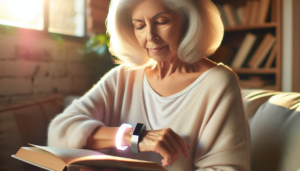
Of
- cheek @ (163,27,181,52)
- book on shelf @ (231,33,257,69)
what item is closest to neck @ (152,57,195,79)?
cheek @ (163,27,181,52)

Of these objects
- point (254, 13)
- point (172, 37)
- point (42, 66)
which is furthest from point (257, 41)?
point (42, 66)

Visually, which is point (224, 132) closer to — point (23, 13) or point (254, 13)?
point (23, 13)

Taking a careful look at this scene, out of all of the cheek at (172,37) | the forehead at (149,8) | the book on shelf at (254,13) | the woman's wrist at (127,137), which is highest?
the book on shelf at (254,13)

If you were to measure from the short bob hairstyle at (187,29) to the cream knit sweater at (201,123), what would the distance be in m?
0.10

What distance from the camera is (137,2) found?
0.87 metres

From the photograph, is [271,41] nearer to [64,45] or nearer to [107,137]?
[64,45]

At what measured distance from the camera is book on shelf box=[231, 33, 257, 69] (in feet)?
7.68

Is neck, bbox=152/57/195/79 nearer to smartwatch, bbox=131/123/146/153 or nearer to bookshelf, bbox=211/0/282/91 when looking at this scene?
smartwatch, bbox=131/123/146/153

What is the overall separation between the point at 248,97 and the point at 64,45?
4.67 feet

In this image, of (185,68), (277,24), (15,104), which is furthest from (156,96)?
(277,24)

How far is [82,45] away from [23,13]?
1.88 feet

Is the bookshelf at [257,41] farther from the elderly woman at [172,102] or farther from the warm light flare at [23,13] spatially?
the warm light flare at [23,13]

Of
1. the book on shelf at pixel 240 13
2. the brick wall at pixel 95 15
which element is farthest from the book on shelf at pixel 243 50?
the brick wall at pixel 95 15

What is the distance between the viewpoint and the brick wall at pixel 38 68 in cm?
145
